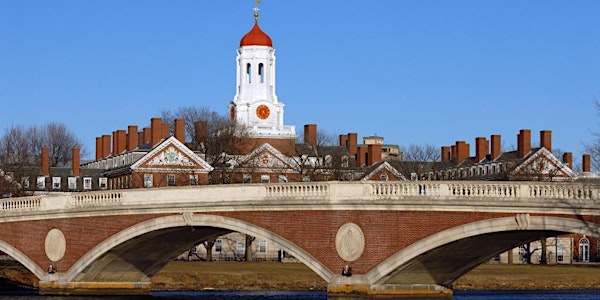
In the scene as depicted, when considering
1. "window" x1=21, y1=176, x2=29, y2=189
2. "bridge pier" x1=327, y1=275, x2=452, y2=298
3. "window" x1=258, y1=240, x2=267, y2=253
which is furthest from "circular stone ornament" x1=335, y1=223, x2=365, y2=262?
"window" x1=21, y1=176, x2=29, y2=189

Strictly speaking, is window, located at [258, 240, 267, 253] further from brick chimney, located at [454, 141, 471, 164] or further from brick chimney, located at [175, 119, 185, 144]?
brick chimney, located at [454, 141, 471, 164]

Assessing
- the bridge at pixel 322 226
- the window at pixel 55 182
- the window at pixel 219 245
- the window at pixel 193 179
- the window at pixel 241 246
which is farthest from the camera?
the window at pixel 55 182

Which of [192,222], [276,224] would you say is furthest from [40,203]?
[276,224]

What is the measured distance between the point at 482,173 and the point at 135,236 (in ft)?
192

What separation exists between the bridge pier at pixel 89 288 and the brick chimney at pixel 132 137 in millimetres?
48209

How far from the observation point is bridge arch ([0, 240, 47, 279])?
63.4m

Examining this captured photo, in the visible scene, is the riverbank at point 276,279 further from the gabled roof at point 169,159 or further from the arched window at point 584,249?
the arched window at point 584,249

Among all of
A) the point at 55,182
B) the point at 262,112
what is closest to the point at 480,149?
the point at 262,112

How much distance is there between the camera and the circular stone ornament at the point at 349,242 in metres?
51.4

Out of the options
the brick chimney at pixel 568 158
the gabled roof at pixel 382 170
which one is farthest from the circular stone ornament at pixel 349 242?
the brick chimney at pixel 568 158

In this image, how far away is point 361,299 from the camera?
5081cm

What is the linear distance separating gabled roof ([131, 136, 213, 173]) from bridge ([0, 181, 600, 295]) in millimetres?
37511

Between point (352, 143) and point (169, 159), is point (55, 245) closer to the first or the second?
point (169, 159)

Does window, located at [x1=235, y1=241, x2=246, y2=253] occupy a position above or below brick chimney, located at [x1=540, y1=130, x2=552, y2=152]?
below
